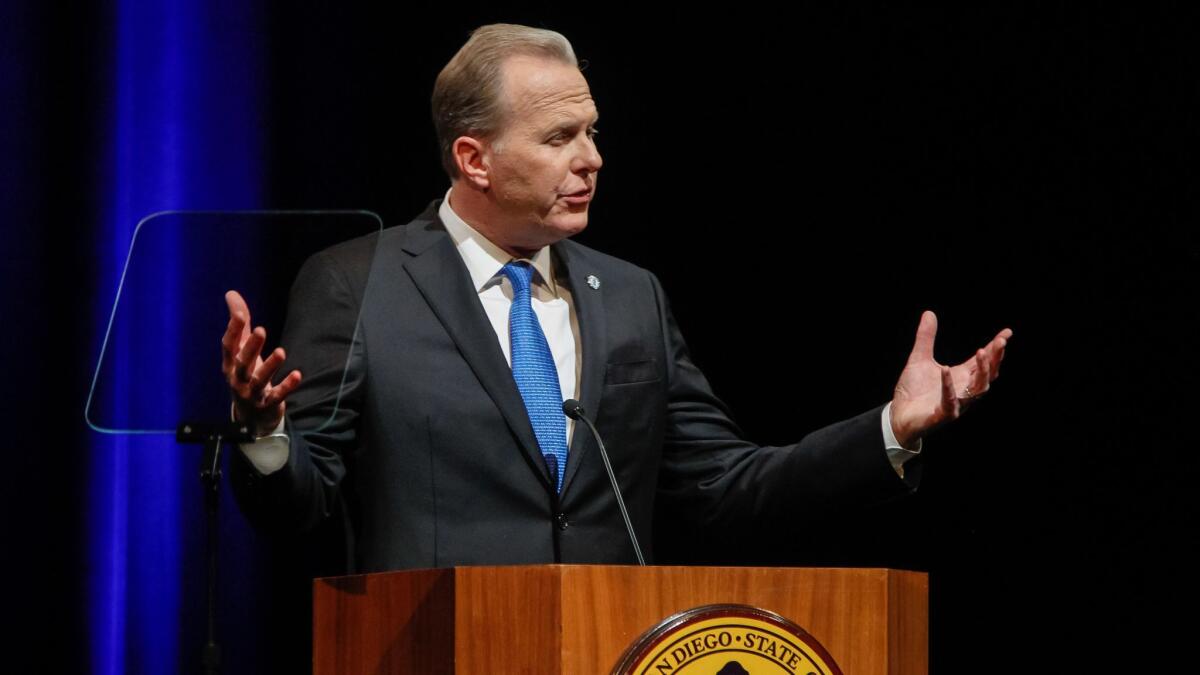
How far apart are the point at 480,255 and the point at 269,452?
0.62 meters

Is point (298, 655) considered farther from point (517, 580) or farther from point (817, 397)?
point (517, 580)

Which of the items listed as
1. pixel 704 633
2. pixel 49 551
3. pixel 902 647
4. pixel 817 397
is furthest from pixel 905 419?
pixel 49 551

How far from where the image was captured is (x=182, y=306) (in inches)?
76.6

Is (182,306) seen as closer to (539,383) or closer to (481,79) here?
(539,383)

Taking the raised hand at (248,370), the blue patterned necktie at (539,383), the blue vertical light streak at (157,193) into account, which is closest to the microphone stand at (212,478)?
the raised hand at (248,370)

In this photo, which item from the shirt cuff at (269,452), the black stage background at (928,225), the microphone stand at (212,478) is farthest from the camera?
the black stage background at (928,225)

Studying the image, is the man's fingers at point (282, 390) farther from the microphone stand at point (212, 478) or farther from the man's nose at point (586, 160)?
the man's nose at point (586, 160)

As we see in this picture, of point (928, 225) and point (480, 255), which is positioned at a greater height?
point (928, 225)

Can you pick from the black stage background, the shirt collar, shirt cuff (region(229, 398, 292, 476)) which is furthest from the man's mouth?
the black stage background

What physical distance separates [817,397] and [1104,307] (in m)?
0.63

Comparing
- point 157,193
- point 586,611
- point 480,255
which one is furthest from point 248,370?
point 157,193

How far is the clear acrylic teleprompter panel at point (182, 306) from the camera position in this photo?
1872 mm

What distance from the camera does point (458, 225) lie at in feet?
8.23

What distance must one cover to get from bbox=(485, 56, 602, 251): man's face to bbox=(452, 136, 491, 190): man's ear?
0.01 metres
